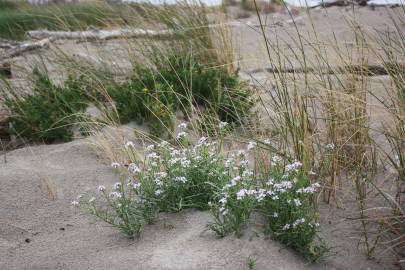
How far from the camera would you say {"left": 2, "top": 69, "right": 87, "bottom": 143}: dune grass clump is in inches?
185

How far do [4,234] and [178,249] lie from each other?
1226mm

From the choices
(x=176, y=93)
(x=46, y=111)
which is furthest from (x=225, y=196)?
(x=46, y=111)

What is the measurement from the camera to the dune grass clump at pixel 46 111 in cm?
471

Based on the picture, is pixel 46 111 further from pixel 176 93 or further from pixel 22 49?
pixel 22 49

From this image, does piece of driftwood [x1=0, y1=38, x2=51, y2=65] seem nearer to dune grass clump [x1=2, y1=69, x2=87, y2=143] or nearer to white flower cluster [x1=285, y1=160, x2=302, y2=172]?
dune grass clump [x1=2, y1=69, x2=87, y2=143]

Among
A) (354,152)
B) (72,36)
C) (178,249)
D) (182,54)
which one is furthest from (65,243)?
(72,36)

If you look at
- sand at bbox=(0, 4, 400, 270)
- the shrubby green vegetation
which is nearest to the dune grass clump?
the shrubby green vegetation

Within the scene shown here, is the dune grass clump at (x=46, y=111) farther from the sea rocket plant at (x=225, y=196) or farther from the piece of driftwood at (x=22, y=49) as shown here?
the piece of driftwood at (x=22, y=49)

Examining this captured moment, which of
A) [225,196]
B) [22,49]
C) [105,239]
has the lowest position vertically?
[105,239]

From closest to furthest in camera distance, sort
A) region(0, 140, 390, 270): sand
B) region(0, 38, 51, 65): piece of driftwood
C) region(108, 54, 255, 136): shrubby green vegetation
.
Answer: region(0, 140, 390, 270): sand → region(108, 54, 255, 136): shrubby green vegetation → region(0, 38, 51, 65): piece of driftwood

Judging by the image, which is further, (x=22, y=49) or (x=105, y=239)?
(x=22, y=49)

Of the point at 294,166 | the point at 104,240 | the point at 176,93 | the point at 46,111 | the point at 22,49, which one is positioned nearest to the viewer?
the point at 294,166

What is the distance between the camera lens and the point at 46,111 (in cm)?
481

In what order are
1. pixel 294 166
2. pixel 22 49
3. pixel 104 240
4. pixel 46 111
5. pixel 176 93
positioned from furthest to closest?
1. pixel 22 49
2. pixel 46 111
3. pixel 176 93
4. pixel 104 240
5. pixel 294 166
